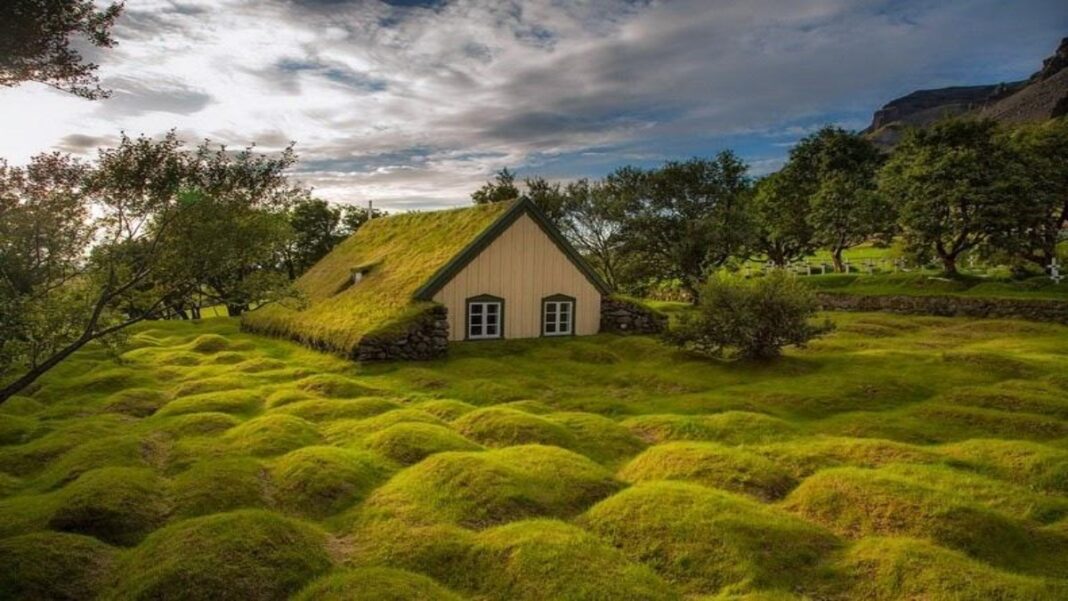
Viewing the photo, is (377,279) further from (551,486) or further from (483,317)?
(551,486)

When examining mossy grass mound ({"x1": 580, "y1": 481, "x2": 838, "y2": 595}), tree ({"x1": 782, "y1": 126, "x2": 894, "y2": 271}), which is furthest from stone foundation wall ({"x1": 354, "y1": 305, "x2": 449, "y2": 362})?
tree ({"x1": 782, "y1": 126, "x2": 894, "y2": 271})

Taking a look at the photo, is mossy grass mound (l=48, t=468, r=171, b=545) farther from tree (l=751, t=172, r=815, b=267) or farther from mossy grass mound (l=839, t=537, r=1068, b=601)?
tree (l=751, t=172, r=815, b=267)

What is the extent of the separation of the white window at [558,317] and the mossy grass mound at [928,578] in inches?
897

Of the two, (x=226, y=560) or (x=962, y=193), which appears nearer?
(x=226, y=560)

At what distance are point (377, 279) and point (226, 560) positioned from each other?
Result: 80.5ft

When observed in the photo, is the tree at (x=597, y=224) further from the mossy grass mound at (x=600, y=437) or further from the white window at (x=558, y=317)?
the mossy grass mound at (x=600, y=437)

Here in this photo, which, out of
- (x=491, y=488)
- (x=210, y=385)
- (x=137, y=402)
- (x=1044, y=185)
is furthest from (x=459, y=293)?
(x=1044, y=185)

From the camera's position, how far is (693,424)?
55.3ft

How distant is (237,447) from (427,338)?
12.2 meters

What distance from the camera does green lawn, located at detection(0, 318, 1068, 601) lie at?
8.97 metres

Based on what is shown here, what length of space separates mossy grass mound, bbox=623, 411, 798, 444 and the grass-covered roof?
43.8ft

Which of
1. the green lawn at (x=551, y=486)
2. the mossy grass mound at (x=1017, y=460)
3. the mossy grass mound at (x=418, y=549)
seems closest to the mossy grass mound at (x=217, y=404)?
the green lawn at (x=551, y=486)

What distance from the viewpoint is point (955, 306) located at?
1535 inches

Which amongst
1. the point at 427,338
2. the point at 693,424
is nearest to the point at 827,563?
the point at 693,424
